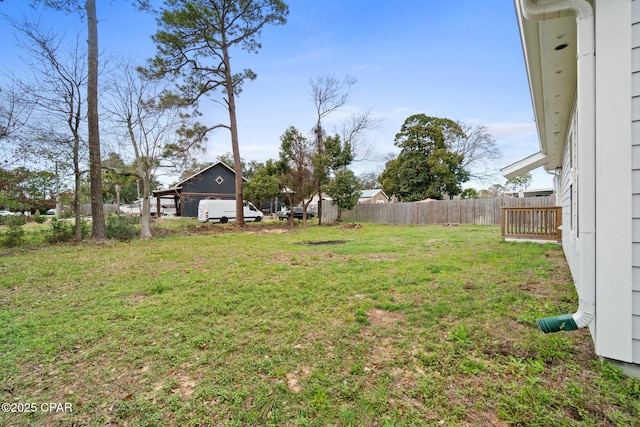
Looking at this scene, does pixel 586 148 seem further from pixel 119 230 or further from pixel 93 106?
pixel 119 230

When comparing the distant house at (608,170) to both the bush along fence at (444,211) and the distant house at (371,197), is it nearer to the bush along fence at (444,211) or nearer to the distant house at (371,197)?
the bush along fence at (444,211)

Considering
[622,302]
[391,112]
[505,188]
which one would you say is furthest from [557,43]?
[505,188]

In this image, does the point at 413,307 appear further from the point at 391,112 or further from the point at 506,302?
the point at 391,112

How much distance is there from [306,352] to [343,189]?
49.1ft

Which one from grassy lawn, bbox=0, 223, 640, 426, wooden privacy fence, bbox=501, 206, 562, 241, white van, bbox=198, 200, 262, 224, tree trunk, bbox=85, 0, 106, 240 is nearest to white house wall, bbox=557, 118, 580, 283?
grassy lawn, bbox=0, 223, 640, 426

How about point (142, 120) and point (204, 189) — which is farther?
point (204, 189)

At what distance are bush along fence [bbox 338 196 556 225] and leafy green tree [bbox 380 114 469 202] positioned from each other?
474 cm

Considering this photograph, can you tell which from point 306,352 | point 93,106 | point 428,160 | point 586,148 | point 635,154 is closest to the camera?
point 635,154

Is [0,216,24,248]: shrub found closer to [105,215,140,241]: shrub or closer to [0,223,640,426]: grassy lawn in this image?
[105,215,140,241]: shrub

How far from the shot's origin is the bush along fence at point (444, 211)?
14201 mm

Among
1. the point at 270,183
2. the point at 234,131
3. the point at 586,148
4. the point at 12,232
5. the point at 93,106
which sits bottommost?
the point at 12,232

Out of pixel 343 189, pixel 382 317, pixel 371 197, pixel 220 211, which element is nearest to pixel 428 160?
pixel 343 189

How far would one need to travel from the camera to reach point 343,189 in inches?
667

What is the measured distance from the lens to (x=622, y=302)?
6.02 ft
